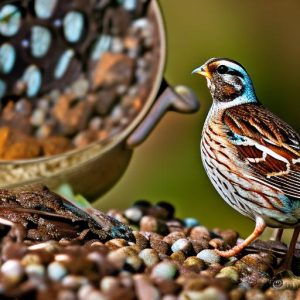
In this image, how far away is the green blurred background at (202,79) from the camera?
463cm

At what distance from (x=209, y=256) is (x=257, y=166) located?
300 millimetres

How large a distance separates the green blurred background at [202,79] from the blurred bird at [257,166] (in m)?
1.88

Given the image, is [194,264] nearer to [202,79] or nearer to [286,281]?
[286,281]

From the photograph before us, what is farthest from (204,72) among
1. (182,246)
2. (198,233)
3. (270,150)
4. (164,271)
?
(164,271)

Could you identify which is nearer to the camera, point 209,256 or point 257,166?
point 209,256

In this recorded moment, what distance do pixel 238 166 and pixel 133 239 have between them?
36 cm

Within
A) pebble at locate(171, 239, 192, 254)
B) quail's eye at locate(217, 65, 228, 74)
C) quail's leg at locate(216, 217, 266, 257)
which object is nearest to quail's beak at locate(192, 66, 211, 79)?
quail's eye at locate(217, 65, 228, 74)

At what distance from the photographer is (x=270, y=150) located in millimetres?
2455

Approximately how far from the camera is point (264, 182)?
96.7 inches

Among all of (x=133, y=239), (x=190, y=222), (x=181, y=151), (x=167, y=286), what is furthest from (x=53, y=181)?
(x=181, y=151)

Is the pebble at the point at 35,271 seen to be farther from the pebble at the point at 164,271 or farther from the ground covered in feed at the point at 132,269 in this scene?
the pebble at the point at 164,271

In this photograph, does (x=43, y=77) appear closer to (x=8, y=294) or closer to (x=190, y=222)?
(x=190, y=222)

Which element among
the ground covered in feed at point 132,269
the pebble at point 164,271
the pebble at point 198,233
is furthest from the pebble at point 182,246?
the pebble at point 164,271

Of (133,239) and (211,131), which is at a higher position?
(211,131)
